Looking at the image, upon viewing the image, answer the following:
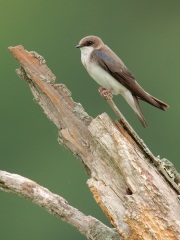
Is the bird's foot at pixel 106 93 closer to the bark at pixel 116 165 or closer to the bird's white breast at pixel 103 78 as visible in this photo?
the bird's white breast at pixel 103 78

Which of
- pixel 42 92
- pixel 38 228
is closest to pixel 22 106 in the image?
pixel 38 228

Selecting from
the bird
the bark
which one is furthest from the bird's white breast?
the bark

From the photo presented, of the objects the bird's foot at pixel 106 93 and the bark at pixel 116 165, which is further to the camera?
the bird's foot at pixel 106 93

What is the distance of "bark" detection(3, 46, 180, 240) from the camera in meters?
5.87

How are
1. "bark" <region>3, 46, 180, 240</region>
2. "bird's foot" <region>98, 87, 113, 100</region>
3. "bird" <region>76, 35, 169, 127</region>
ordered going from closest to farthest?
"bark" <region>3, 46, 180, 240</region>, "bird's foot" <region>98, 87, 113, 100</region>, "bird" <region>76, 35, 169, 127</region>

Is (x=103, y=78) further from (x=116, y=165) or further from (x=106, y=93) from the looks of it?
(x=116, y=165)

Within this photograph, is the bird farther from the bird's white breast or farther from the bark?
the bark

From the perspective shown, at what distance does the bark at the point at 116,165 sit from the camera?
231 inches

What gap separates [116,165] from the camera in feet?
19.9

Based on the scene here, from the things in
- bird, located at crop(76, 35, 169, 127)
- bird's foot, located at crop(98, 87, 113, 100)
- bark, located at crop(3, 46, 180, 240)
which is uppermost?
bird, located at crop(76, 35, 169, 127)

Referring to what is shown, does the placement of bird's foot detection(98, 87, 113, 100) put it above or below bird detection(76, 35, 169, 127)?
below

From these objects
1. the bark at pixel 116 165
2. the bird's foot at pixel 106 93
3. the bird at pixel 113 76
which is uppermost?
the bird at pixel 113 76

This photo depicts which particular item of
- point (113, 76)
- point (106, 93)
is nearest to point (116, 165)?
point (106, 93)

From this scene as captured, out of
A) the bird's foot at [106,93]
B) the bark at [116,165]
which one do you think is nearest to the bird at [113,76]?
the bird's foot at [106,93]
